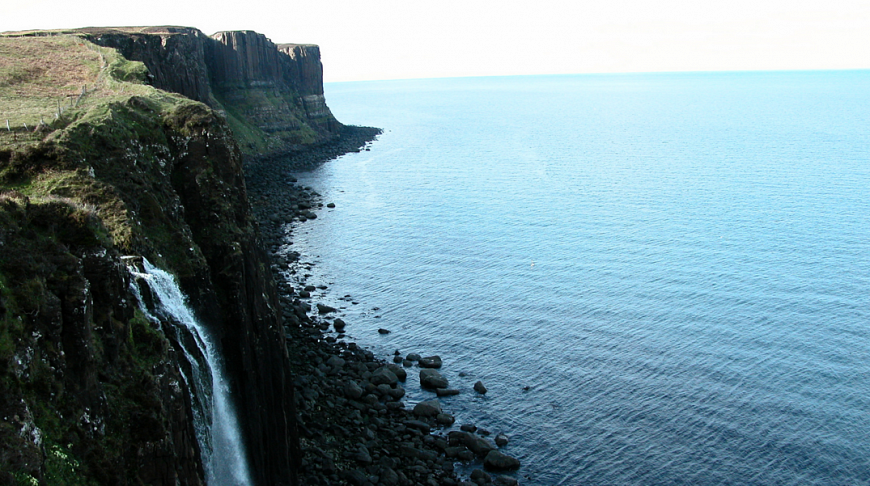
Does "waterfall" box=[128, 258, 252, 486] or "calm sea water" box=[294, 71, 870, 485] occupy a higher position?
"waterfall" box=[128, 258, 252, 486]

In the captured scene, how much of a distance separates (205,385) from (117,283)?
21.4 ft

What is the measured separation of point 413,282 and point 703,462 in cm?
3223

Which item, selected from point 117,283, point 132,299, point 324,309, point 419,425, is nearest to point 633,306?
point 419,425

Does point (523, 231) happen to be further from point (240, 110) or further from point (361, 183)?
point (240, 110)

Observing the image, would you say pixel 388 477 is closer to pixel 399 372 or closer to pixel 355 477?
pixel 355 477

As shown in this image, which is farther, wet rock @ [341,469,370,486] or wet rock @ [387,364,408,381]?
wet rock @ [387,364,408,381]

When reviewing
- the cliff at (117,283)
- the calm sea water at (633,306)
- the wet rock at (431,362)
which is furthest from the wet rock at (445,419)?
the cliff at (117,283)

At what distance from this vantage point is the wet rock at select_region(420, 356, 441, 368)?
46.8m

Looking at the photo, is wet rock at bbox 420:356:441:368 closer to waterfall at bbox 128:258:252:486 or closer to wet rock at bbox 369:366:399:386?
wet rock at bbox 369:366:399:386

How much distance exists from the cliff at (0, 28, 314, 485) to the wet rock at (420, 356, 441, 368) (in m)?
14.8

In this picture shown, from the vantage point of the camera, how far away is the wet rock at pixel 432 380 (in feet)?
145

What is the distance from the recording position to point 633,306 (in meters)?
57.0


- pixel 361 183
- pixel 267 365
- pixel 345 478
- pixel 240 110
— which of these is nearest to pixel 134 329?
pixel 267 365

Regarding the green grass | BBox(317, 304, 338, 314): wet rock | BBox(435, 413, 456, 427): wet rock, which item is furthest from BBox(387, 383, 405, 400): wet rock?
the green grass
